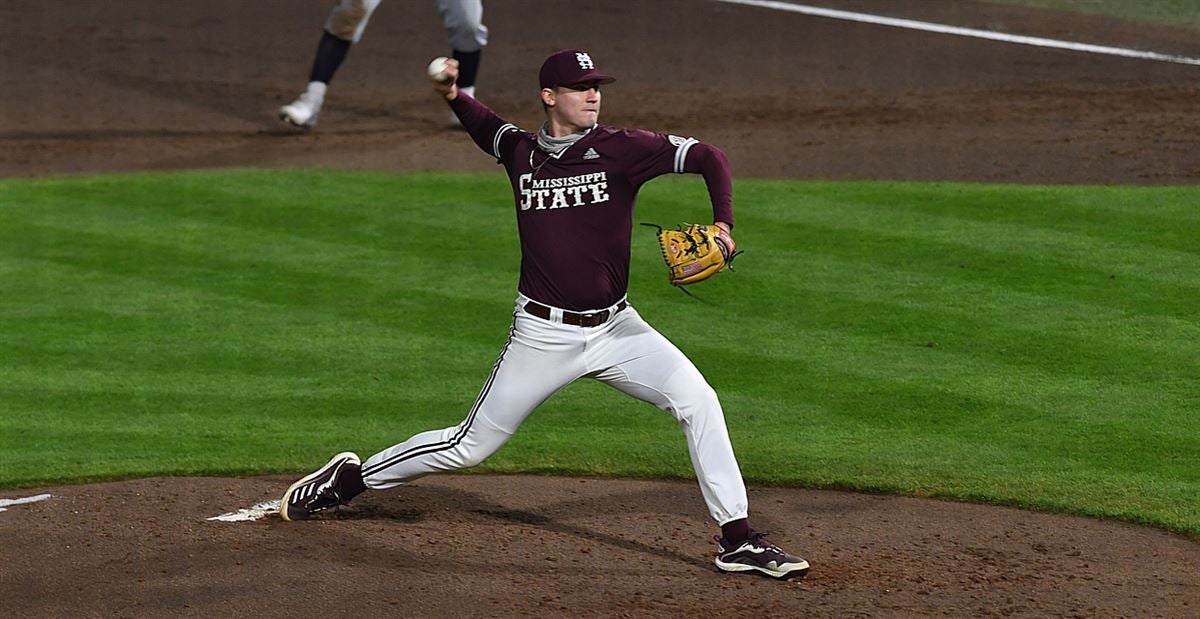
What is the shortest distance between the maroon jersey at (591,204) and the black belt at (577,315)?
23mm

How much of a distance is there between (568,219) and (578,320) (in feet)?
1.09

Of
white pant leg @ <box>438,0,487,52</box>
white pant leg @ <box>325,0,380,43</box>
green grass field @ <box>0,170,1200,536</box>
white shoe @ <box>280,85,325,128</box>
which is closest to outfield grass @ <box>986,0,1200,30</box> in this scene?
green grass field @ <box>0,170,1200,536</box>

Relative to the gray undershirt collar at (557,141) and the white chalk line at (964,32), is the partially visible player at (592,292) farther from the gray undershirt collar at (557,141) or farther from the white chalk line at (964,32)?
the white chalk line at (964,32)

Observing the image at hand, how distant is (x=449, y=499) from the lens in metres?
6.32

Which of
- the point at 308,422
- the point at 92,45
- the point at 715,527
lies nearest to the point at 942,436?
the point at 715,527

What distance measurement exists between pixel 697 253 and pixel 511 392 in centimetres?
84

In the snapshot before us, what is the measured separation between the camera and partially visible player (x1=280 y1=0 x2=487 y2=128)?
1188cm

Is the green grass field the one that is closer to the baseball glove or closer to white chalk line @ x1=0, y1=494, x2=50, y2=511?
white chalk line @ x1=0, y1=494, x2=50, y2=511

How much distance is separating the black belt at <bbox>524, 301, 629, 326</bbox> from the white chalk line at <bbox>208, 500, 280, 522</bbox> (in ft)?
4.50

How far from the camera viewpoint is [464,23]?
12.0 meters

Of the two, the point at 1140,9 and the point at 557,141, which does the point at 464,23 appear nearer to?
the point at 557,141

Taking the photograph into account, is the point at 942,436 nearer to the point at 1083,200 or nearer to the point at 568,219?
Result: the point at 568,219

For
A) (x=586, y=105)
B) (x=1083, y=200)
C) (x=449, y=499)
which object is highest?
(x=586, y=105)

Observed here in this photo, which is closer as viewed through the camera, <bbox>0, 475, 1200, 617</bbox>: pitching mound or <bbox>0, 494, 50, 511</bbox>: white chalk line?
<bbox>0, 475, 1200, 617</bbox>: pitching mound
